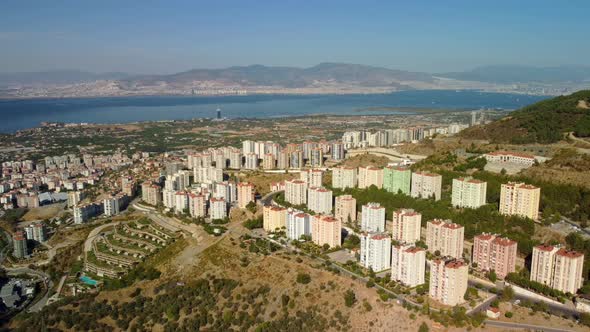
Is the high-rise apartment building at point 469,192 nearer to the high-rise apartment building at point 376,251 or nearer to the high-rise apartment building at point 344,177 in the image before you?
the high-rise apartment building at point 376,251

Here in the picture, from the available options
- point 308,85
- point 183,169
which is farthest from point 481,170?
point 308,85

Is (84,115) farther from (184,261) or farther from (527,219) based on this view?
(527,219)

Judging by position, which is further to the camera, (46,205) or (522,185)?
(46,205)

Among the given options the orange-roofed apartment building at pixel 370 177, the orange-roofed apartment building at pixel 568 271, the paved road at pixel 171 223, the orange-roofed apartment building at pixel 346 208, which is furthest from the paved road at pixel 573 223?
the paved road at pixel 171 223

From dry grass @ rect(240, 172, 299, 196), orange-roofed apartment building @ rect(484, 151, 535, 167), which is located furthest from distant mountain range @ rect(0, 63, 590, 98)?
orange-roofed apartment building @ rect(484, 151, 535, 167)

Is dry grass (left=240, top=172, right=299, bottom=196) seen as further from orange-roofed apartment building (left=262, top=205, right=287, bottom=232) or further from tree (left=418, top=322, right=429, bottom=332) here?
tree (left=418, top=322, right=429, bottom=332)

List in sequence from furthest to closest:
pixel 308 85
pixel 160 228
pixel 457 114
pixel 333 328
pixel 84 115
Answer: pixel 308 85 → pixel 84 115 → pixel 457 114 → pixel 160 228 → pixel 333 328
